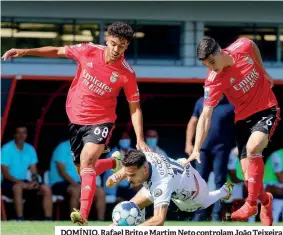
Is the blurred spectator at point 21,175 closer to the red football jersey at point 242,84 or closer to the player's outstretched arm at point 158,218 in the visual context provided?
the red football jersey at point 242,84

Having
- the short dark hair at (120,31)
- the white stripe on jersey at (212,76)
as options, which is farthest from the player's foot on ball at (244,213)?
the short dark hair at (120,31)

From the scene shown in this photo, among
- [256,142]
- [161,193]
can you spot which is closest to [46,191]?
[256,142]

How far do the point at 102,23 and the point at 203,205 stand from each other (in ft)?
31.0

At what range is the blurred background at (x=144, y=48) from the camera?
19062mm

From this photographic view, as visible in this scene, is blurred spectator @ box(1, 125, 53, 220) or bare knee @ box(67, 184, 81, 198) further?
bare knee @ box(67, 184, 81, 198)

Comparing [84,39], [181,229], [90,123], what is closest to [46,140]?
[84,39]

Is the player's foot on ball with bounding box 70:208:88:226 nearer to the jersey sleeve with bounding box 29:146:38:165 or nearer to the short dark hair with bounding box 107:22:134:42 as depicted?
the short dark hair with bounding box 107:22:134:42

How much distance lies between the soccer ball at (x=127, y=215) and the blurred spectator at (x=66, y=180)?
20.6 feet

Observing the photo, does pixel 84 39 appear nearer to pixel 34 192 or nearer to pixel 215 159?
pixel 34 192

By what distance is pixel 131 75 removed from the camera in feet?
44.1

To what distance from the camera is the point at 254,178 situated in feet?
42.4

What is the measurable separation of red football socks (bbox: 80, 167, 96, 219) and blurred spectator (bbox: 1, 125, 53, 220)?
525 centimetres

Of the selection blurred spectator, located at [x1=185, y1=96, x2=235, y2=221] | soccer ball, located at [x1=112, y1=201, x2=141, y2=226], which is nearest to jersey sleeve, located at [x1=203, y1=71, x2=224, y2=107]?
soccer ball, located at [x1=112, y1=201, x2=141, y2=226]

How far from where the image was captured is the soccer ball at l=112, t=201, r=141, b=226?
1192 centimetres
